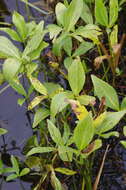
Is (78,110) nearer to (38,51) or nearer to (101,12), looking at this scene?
(38,51)

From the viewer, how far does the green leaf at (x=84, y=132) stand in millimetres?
1025

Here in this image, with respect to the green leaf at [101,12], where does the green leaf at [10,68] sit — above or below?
below

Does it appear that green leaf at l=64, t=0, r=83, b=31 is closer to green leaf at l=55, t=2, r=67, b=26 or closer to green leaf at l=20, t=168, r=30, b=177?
green leaf at l=55, t=2, r=67, b=26

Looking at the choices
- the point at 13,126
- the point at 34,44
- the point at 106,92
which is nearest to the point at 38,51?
the point at 34,44

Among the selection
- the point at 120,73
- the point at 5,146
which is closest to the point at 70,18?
the point at 120,73

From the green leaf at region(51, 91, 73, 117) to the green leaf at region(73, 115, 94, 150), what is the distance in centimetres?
11

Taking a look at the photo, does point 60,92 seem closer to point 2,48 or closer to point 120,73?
point 2,48

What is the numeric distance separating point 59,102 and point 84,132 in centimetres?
14

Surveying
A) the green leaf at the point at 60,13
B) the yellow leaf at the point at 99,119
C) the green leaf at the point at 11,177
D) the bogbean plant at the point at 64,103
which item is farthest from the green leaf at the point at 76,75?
the green leaf at the point at 11,177

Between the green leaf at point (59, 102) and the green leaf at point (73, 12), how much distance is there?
0.77 feet

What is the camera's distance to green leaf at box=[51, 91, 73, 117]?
1.15 metres

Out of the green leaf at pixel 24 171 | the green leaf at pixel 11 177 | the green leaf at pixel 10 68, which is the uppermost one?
the green leaf at pixel 10 68

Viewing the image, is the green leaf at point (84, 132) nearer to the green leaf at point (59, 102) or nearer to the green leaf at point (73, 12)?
the green leaf at point (59, 102)

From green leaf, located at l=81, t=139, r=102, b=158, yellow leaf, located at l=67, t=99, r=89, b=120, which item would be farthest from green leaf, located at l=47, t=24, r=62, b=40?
green leaf, located at l=81, t=139, r=102, b=158
